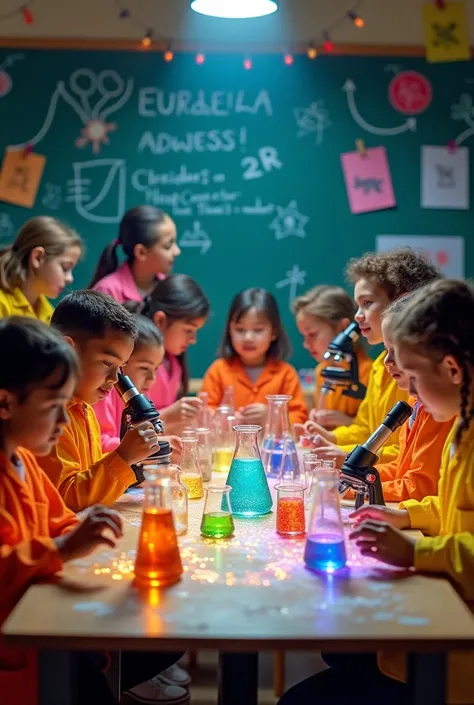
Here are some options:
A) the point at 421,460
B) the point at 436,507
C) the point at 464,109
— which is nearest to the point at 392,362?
the point at 421,460

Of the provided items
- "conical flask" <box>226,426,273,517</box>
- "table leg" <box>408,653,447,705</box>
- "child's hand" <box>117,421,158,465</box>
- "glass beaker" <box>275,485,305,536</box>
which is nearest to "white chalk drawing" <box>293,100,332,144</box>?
"conical flask" <box>226,426,273,517</box>

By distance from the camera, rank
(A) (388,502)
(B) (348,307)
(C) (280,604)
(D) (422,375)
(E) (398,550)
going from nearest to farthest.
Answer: (C) (280,604)
(E) (398,550)
(D) (422,375)
(A) (388,502)
(B) (348,307)

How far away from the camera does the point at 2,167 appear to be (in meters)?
4.35

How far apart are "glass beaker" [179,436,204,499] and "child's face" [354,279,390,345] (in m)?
0.71

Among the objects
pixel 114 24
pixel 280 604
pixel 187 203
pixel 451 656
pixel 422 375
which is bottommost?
pixel 451 656

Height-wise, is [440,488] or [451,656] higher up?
[440,488]

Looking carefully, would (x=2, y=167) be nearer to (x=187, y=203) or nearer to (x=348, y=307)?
(x=187, y=203)

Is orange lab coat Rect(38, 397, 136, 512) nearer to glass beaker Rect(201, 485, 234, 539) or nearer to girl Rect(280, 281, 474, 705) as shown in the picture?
glass beaker Rect(201, 485, 234, 539)

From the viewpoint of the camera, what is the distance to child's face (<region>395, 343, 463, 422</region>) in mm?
1715

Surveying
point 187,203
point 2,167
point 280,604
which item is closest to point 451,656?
point 280,604

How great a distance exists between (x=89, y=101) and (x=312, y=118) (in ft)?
3.72

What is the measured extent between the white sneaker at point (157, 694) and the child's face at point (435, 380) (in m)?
1.61

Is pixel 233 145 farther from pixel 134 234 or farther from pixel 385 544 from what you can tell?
pixel 385 544

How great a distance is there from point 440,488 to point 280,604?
20.8 inches
